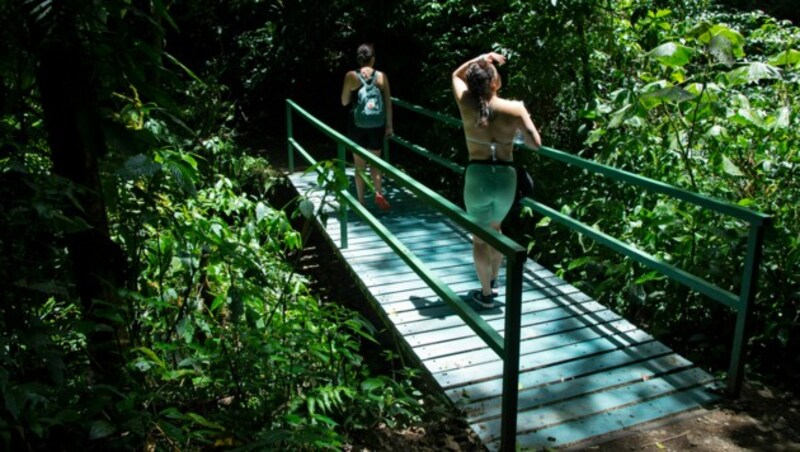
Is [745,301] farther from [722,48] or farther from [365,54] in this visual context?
[365,54]

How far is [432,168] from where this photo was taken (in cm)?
945

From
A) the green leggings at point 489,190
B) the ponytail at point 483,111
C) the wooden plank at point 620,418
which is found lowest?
the wooden plank at point 620,418

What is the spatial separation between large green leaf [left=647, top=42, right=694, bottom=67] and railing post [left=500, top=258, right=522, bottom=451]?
6.08 ft

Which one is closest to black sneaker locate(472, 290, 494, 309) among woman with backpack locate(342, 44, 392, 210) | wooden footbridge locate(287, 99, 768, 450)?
wooden footbridge locate(287, 99, 768, 450)

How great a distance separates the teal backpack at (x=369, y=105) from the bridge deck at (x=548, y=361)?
→ 5.00 ft

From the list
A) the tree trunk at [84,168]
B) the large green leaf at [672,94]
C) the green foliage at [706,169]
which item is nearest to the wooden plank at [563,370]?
the green foliage at [706,169]

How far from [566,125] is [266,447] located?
4.95 m

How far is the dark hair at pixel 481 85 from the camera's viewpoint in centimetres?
398

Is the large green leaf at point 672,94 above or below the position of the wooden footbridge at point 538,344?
above

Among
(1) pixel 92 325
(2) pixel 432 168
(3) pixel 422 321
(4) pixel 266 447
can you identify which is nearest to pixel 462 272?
(3) pixel 422 321

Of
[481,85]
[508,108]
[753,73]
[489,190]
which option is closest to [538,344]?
[489,190]

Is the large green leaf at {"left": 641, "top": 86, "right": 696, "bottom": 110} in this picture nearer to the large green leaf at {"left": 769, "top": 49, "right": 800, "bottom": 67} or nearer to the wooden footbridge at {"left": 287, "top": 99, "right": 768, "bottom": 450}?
the wooden footbridge at {"left": 287, "top": 99, "right": 768, "bottom": 450}

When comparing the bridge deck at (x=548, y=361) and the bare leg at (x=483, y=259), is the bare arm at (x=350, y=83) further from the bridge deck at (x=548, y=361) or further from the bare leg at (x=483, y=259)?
the bare leg at (x=483, y=259)

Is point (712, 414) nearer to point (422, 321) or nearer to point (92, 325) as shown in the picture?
point (422, 321)
